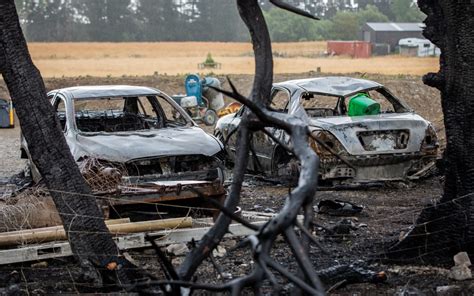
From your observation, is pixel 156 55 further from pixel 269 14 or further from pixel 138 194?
pixel 138 194

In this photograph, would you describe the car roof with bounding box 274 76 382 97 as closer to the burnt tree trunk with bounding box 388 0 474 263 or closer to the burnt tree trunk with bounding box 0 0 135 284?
the burnt tree trunk with bounding box 388 0 474 263

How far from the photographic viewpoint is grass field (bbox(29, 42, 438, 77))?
151 ft

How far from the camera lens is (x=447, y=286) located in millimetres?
6203

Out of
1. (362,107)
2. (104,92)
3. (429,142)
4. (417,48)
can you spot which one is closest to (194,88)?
(362,107)

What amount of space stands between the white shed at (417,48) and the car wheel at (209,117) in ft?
153

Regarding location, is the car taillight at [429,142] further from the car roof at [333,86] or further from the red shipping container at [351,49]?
the red shipping container at [351,49]

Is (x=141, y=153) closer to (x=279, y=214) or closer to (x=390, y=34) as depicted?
(x=279, y=214)

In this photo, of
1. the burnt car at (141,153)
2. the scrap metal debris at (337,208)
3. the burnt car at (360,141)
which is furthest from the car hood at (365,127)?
the burnt car at (141,153)

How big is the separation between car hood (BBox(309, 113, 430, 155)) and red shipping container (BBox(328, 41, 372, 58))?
59.3 m

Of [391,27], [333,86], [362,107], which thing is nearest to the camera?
[362,107]

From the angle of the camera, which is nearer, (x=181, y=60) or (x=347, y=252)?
(x=347, y=252)

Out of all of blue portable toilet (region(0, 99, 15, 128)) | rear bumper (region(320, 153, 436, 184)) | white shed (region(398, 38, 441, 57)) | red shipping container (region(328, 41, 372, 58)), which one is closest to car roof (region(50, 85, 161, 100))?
rear bumper (region(320, 153, 436, 184))

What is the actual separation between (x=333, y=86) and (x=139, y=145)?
366 cm

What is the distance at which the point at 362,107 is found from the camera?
11414mm
